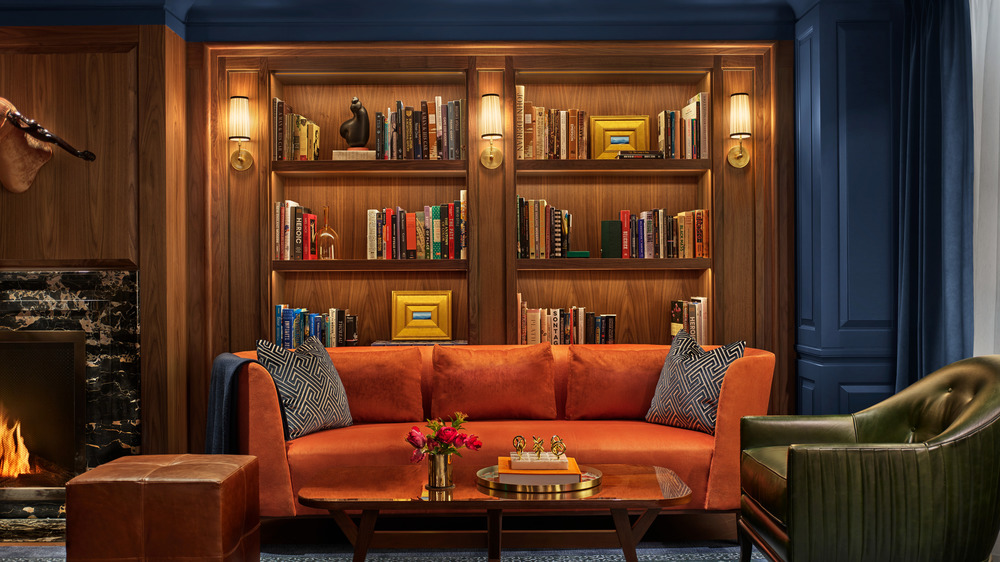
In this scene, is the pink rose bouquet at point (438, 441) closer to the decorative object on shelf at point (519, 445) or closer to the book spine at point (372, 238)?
the decorative object on shelf at point (519, 445)

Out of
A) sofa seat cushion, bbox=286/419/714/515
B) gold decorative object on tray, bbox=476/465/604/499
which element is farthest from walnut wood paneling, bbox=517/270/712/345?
gold decorative object on tray, bbox=476/465/604/499

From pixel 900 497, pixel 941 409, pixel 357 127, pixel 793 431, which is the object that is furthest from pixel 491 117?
pixel 900 497

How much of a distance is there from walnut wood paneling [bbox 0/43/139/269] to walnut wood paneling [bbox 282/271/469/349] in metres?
0.90

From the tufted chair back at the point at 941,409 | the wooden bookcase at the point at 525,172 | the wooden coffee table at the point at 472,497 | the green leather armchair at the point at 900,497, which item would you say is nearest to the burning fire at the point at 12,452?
the wooden bookcase at the point at 525,172

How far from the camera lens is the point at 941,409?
254cm

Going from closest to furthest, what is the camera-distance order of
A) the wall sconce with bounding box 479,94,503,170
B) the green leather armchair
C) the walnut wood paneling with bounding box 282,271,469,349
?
the green leather armchair → the wall sconce with bounding box 479,94,503,170 → the walnut wood paneling with bounding box 282,271,469,349

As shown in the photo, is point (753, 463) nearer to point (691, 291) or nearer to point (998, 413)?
point (998, 413)

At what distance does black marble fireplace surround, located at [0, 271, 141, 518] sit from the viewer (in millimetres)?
3666

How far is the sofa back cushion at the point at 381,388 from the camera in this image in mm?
3477

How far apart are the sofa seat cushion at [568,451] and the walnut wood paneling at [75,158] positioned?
4.86 feet

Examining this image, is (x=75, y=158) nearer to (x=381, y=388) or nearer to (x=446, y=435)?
(x=381, y=388)

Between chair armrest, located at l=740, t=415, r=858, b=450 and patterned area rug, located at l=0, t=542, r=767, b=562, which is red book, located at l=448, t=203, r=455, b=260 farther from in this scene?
chair armrest, located at l=740, t=415, r=858, b=450

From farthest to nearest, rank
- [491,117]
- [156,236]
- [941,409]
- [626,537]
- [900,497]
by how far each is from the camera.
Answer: [491,117], [156,236], [941,409], [626,537], [900,497]

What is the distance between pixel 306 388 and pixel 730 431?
1.84 metres
